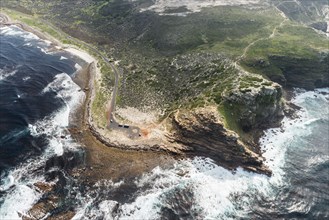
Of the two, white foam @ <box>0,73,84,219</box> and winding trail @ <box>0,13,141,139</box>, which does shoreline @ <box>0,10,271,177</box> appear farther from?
winding trail @ <box>0,13,141,139</box>

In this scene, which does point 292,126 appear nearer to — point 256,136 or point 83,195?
point 256,136

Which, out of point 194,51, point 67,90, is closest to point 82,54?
point 67,90

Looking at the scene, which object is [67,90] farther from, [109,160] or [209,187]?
[209,187]

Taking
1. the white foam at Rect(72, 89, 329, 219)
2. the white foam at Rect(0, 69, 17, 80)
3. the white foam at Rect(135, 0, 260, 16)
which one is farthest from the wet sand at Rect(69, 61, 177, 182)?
the white foam at Rect(135, 0, 260, 16)

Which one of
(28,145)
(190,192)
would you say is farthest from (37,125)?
(190,192)

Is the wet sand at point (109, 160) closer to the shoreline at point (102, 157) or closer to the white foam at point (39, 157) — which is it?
the shoreline at point (102, 157)

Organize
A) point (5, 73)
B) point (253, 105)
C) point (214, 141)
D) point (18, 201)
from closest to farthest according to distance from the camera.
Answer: point (18, 201)
point (214, 141)
point (253, 105)
point (5, 73)
